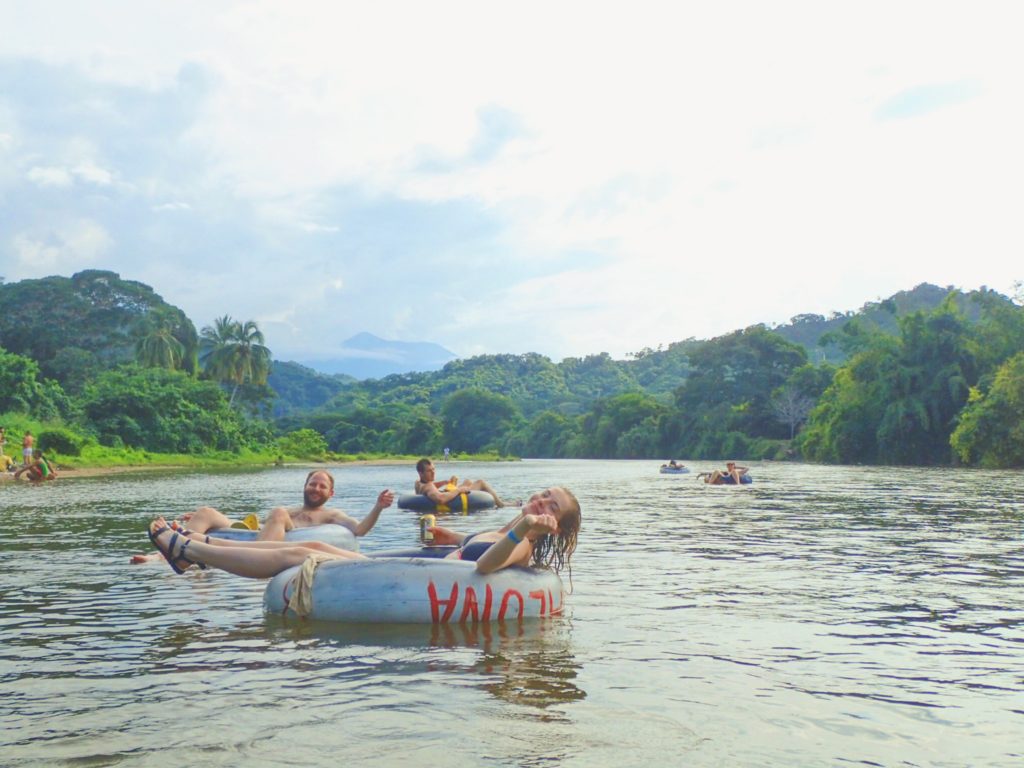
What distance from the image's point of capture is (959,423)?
49.0 meters

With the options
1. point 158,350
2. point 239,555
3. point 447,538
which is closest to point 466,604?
point 239,555

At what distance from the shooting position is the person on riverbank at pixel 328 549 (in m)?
7.54

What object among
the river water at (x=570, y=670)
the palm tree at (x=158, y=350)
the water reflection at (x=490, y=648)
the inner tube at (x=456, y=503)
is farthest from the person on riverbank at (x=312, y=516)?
the palm tree at (x=158, y=350)

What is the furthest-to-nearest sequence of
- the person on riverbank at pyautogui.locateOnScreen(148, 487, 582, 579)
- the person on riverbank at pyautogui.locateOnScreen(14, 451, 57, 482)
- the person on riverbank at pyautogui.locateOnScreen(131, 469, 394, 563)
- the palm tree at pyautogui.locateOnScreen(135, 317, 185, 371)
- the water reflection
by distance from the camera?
the palm tree at pyautogui.locateOnScreen(135, 317, 185, 371), the person on riverbank at pyautogui.locateOnScreen(14, 451, 57, 482), the person on riverbank at pyautogui.locateOnScreen(131, 469, 394, 563), the person on riverbank at pyautogui.locateOnScreen(148, 487, 582, 579), the water reflection

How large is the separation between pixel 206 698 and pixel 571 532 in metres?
3.32

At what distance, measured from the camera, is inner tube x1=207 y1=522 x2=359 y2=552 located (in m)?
10.5

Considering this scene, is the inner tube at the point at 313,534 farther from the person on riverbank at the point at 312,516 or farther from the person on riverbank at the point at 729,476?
the person on riverbank at the point at 729,476

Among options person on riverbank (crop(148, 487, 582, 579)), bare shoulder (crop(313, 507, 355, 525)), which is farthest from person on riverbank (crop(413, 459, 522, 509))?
person on riverbank (crop(148, 487, 582, 579))

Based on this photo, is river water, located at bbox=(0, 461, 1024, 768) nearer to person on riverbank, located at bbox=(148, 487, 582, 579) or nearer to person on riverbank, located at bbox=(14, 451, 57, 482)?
person on riverbank, located at bbox=(148, 487, 582, 579)

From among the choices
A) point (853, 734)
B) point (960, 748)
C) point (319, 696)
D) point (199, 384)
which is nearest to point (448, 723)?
point (319, 696)

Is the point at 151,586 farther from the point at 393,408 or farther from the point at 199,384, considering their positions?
the point at 393,408

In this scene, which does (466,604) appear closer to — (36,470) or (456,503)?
(456,503)

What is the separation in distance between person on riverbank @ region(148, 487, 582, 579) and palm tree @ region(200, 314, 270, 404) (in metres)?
67.5

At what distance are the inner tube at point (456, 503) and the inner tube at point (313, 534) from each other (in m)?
8.98
